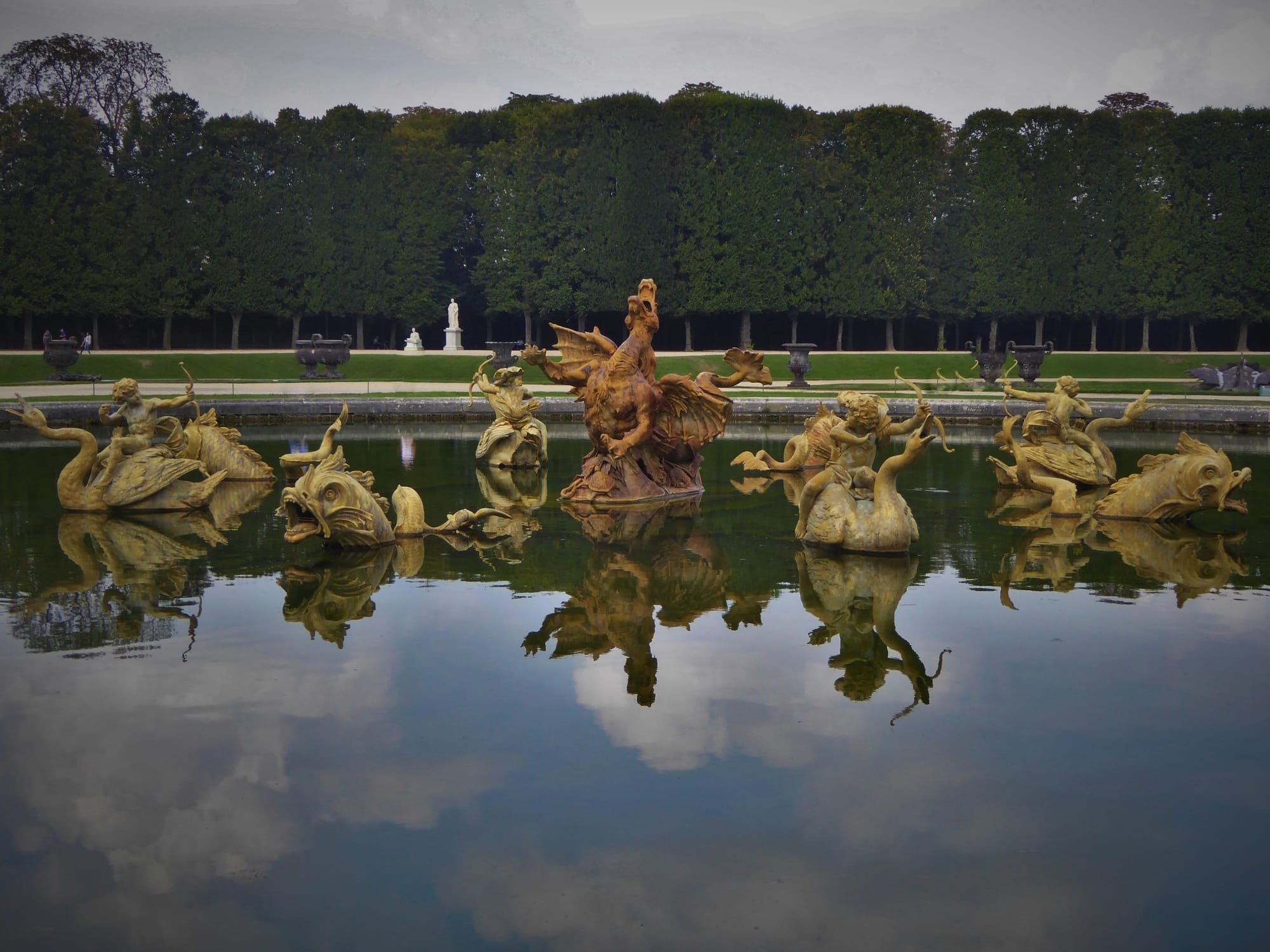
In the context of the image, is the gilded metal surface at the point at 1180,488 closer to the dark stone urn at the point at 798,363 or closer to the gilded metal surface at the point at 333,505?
the gilded metal surface at the point at 333,505

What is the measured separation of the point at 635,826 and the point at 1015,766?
5.69 ft

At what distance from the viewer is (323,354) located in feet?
98.4

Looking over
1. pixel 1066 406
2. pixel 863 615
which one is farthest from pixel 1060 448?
pixel 863 615

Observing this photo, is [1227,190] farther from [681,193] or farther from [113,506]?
[113,506]

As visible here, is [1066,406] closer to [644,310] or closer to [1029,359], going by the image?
[644,310]

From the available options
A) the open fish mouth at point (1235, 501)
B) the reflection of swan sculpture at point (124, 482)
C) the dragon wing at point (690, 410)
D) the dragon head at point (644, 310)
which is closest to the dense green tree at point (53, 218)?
the reflection of swan sculpture at point (124, 482)

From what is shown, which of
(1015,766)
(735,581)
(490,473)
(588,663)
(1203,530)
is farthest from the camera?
(490,473)

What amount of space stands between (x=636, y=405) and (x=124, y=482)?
5004mm

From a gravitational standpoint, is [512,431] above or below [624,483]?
above

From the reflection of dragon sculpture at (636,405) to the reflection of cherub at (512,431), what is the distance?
2.61 m

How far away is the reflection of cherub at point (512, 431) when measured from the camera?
15055 mm

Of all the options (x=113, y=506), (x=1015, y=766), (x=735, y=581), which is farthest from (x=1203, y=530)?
(x=113, y=506)

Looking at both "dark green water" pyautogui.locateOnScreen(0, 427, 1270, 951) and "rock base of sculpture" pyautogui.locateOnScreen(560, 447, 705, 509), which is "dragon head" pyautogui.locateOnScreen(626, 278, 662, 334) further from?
"dark green water" pyautogui.locateOnScreen(0, 427, 1270, 951)

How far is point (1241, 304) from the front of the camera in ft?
128
